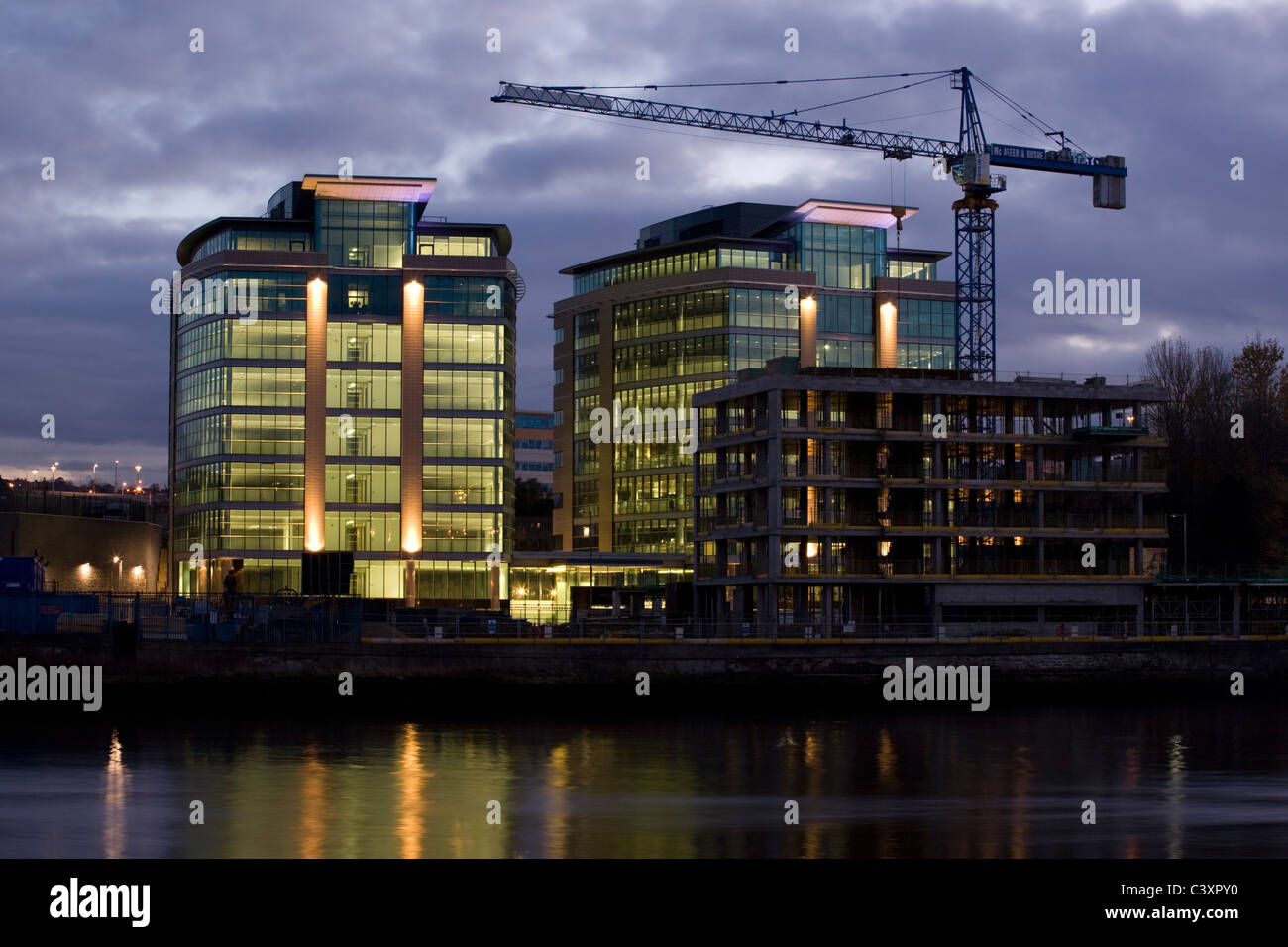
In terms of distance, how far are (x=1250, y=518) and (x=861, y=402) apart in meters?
40.8

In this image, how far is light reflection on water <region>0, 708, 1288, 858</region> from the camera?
3619 centimetres

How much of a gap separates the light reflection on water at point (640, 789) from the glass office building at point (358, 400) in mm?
62416

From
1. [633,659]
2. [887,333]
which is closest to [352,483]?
[887,333]

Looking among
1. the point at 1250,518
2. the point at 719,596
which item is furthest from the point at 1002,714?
the point at 1250,518

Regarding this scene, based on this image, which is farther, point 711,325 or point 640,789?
point 711,325

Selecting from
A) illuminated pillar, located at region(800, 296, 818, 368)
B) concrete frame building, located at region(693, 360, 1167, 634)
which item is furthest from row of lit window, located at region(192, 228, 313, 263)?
illuminated pillar, located at region(800, 296, 818, 368)

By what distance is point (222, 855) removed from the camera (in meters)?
34.3

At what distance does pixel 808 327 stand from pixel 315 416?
5099 centimetres

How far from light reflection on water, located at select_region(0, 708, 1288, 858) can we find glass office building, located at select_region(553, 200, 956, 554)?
86.5 meters

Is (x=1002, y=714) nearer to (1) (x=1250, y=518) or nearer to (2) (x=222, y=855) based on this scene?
(2) (x=222, y=855)

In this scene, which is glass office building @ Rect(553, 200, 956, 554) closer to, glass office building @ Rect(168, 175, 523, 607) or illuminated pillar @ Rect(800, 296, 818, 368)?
illuminated pillar @ Rect(800, 296, 818, 368)

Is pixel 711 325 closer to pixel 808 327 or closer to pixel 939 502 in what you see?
pixel 808 327

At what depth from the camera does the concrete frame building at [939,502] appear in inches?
3915

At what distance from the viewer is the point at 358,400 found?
428ft
